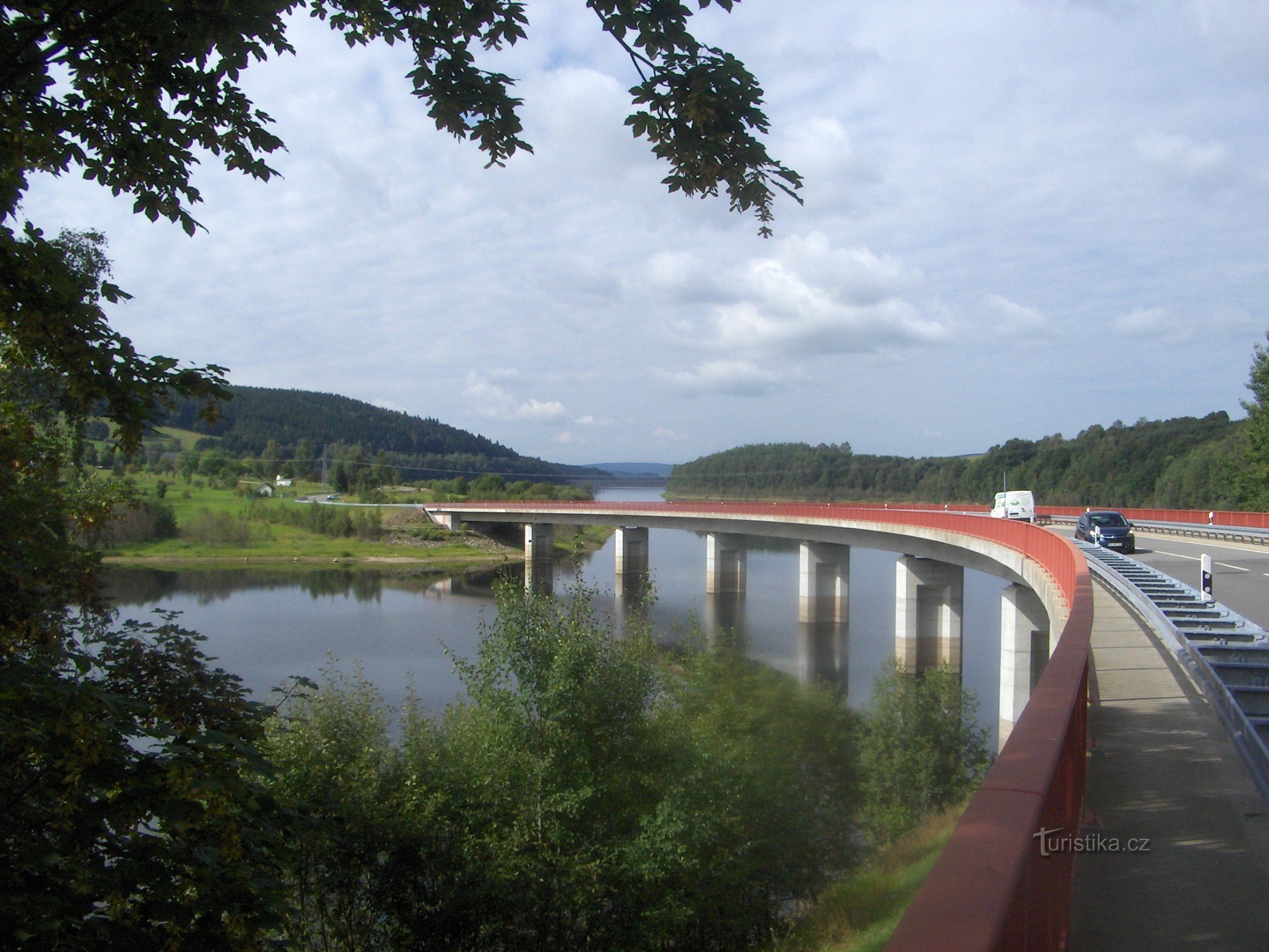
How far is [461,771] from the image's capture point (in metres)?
17.2

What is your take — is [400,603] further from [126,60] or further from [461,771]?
[126,60]

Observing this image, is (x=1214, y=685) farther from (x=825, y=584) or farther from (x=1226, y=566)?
(x=825, y=584)

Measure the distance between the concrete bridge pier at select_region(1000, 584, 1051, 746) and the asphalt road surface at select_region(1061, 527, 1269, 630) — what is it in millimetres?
3696

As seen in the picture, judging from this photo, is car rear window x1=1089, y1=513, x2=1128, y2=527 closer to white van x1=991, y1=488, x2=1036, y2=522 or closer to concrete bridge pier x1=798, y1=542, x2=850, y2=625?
white van x1=991, y1=488, x2=1036, y2=522

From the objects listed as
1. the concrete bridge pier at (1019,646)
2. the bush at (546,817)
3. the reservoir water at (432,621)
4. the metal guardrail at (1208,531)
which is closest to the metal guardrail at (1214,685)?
the bush at (546,817)

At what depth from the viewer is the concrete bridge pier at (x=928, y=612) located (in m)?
43.9

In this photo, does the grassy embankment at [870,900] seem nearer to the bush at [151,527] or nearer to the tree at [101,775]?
the tree at [101,775]

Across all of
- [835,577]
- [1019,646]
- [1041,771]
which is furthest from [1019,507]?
[1041,771]

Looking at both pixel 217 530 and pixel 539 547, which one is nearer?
pixel 217 530

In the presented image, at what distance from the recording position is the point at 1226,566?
26.8 m

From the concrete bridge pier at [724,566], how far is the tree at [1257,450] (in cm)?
3374

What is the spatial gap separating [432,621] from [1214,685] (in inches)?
1893

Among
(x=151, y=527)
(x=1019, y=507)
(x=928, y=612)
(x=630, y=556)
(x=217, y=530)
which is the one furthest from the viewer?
(x=217, y=530)

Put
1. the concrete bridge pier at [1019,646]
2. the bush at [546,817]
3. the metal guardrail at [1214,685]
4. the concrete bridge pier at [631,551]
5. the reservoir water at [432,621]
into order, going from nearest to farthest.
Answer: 1. the metal guardrail at [1214,685]
2. the bush at [546,817]
3. the concrete bridge pier at [1019,646]
4. the reservoir water at [432,621]
5. the concrete bridge pier at [631,551]
